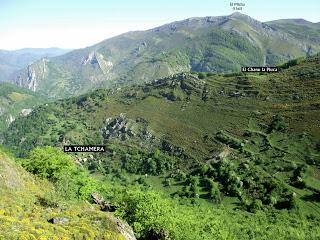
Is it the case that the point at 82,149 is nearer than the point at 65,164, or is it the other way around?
the point at 65,164

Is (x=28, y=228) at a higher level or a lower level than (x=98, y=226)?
higher

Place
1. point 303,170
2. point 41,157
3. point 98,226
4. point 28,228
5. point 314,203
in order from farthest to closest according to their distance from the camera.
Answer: point 303,170
point 314,203
point 41,157
point 98,226
point 28,228

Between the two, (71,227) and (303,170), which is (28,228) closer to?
(71,227)

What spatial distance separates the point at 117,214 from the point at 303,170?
146067 mm

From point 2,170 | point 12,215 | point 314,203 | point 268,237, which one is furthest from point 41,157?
point 314,203

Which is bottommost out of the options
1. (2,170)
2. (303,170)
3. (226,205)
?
(226,205)

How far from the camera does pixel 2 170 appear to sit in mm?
68250

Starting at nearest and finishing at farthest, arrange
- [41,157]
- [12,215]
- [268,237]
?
1. [12,215]
2. [41,157]
3. [268,237]

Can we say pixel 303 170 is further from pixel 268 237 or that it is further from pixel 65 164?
pixel 65 164

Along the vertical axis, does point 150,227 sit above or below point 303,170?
above

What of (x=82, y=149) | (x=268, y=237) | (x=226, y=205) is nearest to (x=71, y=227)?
(x=82, y=149)

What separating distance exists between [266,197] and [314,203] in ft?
71.8

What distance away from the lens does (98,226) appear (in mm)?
57281

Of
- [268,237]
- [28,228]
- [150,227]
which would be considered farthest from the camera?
[268,237]
